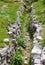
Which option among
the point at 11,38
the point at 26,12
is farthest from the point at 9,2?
the point at 11,38

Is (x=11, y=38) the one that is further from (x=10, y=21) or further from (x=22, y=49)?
(x=10, y=21)

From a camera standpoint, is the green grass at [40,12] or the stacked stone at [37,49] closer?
the stacked stone at [37,49]

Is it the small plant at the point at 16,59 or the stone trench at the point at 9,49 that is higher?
the stone trench at the point at 9,49

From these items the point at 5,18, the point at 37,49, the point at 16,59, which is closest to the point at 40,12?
the point at 5,18

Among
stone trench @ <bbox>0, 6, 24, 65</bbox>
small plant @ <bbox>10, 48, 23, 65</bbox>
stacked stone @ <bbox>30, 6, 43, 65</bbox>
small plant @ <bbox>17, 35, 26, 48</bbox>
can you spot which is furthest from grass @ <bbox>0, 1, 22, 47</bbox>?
stacked stone @ <bbox>30, 6, 43, 65</bbox>

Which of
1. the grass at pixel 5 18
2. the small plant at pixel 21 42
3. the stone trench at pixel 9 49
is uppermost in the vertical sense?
the grass at pixel 5 18

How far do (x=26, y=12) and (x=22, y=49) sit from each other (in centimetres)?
1285

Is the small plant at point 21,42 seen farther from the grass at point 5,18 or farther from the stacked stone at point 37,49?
the stacked stone at point 37,49

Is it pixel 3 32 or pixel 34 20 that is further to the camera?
pixel 34 20

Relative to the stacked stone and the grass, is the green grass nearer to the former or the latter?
the stacked stone

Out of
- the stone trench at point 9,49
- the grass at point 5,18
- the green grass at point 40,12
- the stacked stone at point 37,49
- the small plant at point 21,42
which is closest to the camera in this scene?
the stacked stone at point 37,49

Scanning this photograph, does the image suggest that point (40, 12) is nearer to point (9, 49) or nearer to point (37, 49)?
point (9, 49)

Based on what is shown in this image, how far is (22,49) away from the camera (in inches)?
825

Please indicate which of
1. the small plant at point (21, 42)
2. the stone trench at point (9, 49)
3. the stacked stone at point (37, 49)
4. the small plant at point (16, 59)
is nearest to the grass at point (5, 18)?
the stone trench at point (9, 49)
